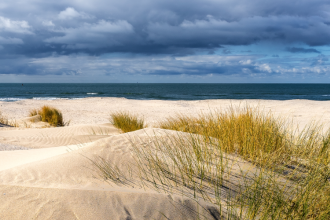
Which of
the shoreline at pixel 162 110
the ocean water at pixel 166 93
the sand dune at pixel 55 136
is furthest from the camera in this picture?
the ocean water at pixel 166 93

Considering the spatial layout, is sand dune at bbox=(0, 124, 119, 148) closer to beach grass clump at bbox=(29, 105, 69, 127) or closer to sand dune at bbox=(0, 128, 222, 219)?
beach grass clump at bbox=(29, 105, 69, 127)

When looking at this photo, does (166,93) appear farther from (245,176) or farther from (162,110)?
(245,176)

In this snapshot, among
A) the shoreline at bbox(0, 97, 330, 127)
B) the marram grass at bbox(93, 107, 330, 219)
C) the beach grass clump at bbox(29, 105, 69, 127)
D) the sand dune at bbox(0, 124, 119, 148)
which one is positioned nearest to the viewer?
the marram grass at bbox(93, 107, 330, 219)

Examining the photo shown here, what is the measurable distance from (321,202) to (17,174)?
324 centimetres

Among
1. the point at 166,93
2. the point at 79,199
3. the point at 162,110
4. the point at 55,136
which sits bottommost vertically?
the point at 55,136

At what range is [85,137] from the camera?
23.6 feet

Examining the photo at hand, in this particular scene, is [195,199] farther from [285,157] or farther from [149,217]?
[285,157]

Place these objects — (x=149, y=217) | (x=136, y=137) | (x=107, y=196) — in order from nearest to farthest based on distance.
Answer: (x=149, y=217) < (x=107, y=196) < (x=136, y=137)

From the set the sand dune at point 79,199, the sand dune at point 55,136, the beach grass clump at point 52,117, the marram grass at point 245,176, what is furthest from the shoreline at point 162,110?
the sand dune at point 79,199

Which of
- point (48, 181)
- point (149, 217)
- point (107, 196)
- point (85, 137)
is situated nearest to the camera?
point (149, 217)

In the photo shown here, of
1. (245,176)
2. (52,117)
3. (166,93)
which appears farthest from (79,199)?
(166,93)

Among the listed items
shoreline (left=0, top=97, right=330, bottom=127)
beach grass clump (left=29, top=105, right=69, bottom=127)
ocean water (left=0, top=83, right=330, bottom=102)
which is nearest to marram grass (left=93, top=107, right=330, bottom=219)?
shoreline (left=0, top=97, right=330, bottom=127)

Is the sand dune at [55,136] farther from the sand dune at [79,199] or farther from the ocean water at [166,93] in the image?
the ocean water at [166,93]

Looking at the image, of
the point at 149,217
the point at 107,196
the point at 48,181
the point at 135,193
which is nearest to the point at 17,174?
the point at 48,181
